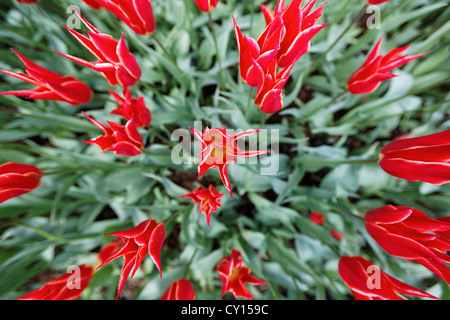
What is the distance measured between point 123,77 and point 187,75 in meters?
0.31

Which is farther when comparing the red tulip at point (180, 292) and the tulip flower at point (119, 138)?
the red tulip at point (180, 292)

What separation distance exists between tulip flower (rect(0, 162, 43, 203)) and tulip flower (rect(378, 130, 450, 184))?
0.75 metres

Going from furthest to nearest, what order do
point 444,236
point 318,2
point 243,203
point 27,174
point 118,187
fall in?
point 243,203 < point 118,187 < point 318,2 < point 27,174 < point 444,236

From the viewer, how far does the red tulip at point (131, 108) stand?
1.66 feet

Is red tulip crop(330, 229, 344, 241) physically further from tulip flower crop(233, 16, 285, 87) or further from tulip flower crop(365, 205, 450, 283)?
tulip flower crop(233, 16, 285, 87)

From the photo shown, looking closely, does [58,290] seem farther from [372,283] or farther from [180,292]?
[372,283]

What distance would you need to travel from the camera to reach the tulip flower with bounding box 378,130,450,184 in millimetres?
406

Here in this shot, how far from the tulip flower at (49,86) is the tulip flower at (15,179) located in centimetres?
16

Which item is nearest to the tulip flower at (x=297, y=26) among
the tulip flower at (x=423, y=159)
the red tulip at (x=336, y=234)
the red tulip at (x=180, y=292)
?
the tulip flower at (x=423, y=159)

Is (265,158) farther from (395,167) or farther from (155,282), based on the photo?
(155,282)

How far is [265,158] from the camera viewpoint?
0.73 metres

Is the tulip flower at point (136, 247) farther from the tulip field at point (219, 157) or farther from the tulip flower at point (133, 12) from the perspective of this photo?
the tulip flower at point (133, 12)

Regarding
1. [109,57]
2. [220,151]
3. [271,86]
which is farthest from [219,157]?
[109,57]
